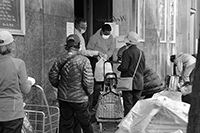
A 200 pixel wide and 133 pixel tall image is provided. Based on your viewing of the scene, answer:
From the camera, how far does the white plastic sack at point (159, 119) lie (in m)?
3.81

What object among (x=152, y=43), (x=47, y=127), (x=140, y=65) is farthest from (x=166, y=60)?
(x=47, y=127)

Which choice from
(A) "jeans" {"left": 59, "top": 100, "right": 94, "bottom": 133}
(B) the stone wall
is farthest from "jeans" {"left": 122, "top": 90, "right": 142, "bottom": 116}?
(A) "jeans" {"left": 59, "top": 100, "right": 94, "bottom": 133}

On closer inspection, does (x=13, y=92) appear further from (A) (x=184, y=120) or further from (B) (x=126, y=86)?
(B) (x=126, y=86)

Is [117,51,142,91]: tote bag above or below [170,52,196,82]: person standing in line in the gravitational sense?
below

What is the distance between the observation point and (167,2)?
15164mm

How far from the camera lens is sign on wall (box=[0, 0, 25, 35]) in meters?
6.18

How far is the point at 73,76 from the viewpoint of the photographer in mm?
5633

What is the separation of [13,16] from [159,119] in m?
3.46

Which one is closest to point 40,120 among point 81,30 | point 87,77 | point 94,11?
point 87,77

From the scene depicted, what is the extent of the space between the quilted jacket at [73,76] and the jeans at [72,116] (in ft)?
0.38

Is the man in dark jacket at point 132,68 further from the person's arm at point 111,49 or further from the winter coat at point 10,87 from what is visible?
the winter coat at point 10,87

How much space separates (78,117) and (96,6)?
7.39 metres

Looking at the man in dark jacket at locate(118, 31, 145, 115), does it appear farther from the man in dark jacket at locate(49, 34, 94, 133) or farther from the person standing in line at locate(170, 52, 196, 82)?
the man in dark jacket at locate(49, 34, 94, 133)

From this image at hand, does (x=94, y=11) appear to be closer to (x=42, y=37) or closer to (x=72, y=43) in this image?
(x=42, y=37)
